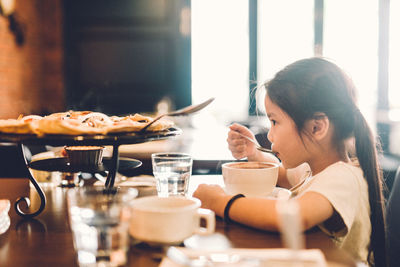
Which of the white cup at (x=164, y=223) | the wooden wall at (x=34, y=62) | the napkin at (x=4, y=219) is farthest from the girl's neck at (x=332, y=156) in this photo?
the wooden wall at (x=34, y=62)

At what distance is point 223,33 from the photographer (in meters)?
4.90

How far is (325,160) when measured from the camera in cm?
110

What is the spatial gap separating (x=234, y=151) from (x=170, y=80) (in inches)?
141

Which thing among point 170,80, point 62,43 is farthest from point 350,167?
point 62,43

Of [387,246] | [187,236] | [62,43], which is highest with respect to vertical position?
[62,43]

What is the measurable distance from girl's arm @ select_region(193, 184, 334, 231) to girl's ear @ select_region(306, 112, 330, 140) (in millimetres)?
264

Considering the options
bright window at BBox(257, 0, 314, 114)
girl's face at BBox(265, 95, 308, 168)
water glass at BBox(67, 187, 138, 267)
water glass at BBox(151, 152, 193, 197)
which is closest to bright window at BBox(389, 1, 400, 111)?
bright window at BBox(257, 0, 314, 114)

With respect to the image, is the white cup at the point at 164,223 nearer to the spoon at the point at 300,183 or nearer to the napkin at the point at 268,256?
the napkin at the point at 268,256

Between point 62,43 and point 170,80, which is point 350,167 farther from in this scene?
point 62,43

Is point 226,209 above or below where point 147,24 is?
below

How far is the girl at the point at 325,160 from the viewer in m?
0.84

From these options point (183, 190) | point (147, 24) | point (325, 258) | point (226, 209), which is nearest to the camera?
point (325, 258)

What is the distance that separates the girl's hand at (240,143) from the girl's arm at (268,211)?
0.49 m

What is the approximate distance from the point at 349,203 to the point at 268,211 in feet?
0.62
